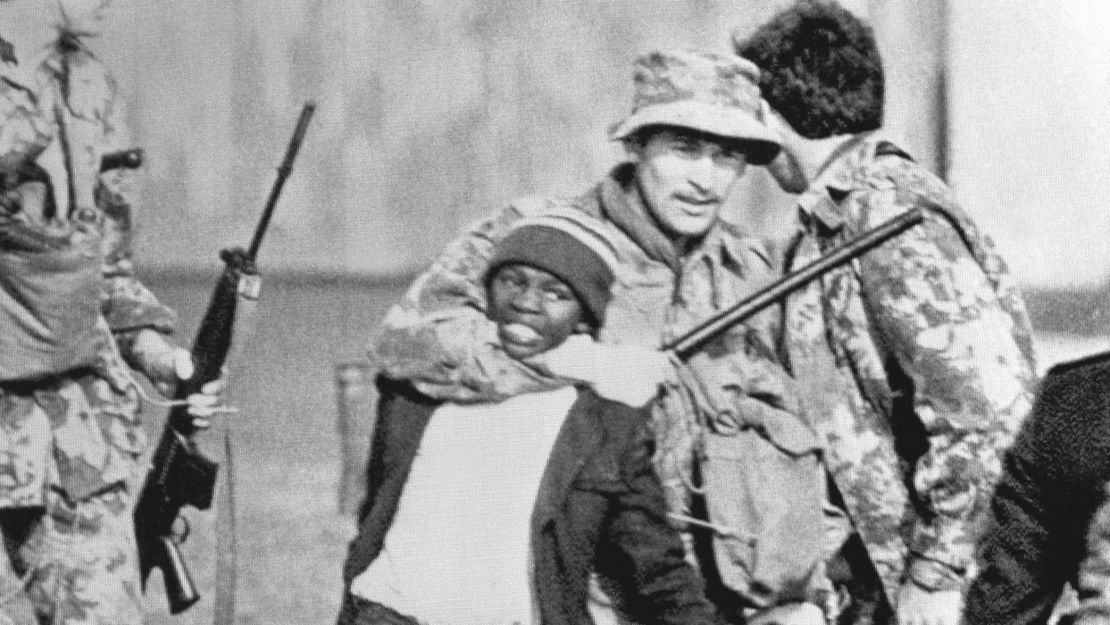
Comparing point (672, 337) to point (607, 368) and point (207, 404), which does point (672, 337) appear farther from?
point (207, 404)

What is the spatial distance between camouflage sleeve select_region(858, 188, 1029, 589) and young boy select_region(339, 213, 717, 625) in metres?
0.42

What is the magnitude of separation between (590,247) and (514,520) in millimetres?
498

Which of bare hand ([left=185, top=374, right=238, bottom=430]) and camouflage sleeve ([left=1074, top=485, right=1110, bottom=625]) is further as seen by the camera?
bare hand ([left=185, top=374, right=238, bottom=430])

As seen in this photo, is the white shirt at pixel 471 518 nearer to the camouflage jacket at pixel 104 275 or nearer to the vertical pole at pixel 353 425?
the vertical pole at pixel 353 425

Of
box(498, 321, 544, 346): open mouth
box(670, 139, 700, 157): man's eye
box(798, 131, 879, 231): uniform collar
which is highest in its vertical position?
box(670, 139, 700, 157): man's eye

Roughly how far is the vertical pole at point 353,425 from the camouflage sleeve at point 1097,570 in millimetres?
1341

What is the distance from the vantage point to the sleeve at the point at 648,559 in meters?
2.75

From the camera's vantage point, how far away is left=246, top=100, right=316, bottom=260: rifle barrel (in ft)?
10.3

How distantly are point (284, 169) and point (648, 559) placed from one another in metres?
1.04

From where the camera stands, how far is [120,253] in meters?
3.17

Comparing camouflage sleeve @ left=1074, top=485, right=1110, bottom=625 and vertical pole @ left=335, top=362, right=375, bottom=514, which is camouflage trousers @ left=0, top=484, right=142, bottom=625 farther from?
camouflage sleeve @ left=1074, top=485, right=1110, bottom=625

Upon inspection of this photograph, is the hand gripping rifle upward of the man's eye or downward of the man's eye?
downward

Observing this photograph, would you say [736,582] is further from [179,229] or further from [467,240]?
[179,229]

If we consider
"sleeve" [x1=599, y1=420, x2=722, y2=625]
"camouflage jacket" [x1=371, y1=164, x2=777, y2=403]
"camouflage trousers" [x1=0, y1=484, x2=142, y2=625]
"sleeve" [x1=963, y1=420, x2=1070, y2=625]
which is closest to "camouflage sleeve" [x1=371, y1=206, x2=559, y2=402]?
"camouflage jacket" [x1=371, y1=164, x2=777, y2=403]
